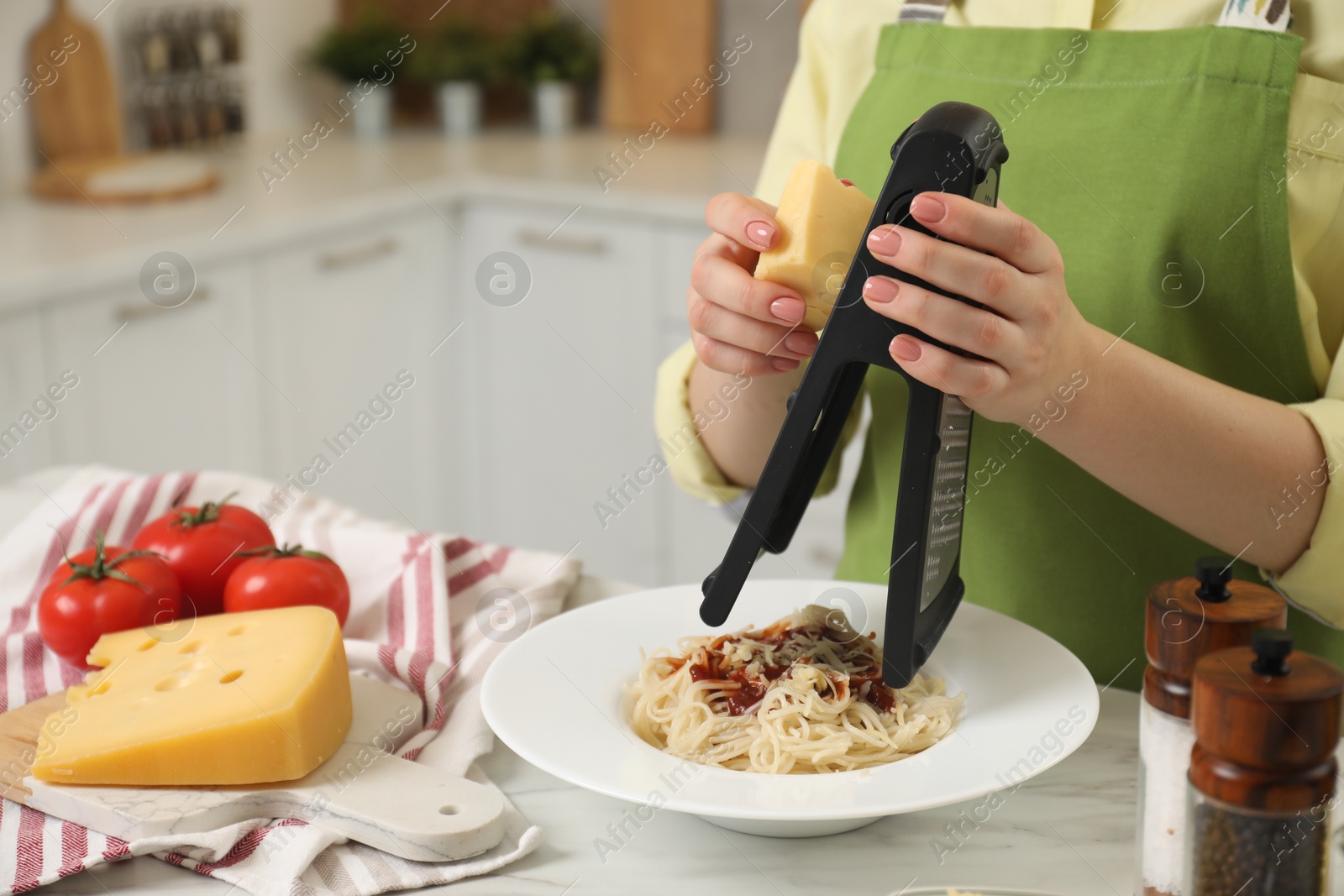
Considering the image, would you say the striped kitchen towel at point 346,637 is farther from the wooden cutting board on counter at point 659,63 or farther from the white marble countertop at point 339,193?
the wooden cutting board on counter at point 659,63

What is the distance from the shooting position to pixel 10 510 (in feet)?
3.67

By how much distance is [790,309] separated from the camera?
743 mm

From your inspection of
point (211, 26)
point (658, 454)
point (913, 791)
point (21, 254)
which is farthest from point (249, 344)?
point (913, 791)

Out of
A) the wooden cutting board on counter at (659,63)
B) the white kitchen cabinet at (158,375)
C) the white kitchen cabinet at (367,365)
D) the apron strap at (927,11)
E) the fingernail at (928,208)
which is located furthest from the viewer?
the wooden cutting board on counter at (659,63)

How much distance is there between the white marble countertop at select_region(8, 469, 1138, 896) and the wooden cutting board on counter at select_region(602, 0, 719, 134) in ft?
7.33

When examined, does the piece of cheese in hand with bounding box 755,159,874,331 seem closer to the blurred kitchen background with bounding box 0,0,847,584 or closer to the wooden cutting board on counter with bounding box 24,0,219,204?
→ the blurred kitchen background with bounding box 0,0,847,584

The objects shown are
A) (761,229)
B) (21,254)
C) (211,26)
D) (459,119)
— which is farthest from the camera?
(459,119)

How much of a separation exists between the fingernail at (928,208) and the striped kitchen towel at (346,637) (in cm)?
37

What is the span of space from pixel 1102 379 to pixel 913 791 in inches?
10.8

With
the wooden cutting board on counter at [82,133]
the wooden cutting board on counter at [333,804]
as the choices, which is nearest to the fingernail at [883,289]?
the wooden cutting board on counter at [333,804]

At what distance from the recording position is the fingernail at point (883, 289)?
64cm

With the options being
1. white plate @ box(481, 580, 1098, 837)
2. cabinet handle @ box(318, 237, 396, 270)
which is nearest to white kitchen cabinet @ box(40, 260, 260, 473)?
cabinet handle @ box(318, 237, 396, 270)

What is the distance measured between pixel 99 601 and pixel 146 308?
125 centimetres

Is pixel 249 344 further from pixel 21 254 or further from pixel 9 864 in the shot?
pixel 9 864
